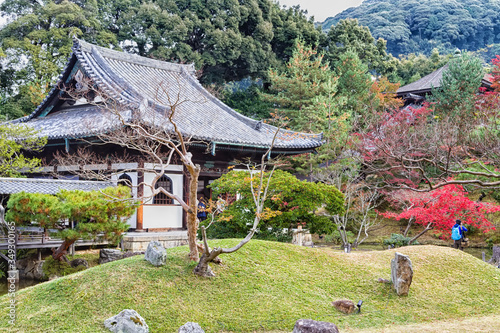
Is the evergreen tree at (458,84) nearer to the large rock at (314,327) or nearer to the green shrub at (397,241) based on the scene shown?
the green shrub at (397,241)

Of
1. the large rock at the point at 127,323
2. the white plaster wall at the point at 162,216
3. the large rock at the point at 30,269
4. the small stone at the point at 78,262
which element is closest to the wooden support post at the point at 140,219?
the white plaster wall at the point at 162,216

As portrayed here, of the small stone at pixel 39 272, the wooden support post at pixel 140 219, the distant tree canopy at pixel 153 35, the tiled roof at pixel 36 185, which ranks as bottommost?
the small stone at pixel 39 272

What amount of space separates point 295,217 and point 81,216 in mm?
5698

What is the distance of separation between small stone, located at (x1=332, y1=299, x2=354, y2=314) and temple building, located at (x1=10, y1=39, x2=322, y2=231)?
23.6ft

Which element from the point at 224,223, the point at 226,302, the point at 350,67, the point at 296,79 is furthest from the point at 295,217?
the point at 350,67

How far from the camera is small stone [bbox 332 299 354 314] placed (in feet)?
28.7

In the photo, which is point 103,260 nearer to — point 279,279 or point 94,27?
point 279,279

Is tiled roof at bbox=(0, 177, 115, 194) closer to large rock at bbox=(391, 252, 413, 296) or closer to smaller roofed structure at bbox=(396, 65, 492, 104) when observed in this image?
large rock at bbox=(391, 252, 413, 296)

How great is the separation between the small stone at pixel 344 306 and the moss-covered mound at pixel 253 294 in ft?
0.56

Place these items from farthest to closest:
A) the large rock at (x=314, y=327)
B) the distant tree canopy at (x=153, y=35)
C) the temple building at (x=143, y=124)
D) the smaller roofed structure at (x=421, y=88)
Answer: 1. the smaller roofed structure at (x=421, y=88)
2. the distant tree canopy at (x=153, y=35)
3. the temple building at (x=143, y=124)
4. the large rock at (x=314, y=327)

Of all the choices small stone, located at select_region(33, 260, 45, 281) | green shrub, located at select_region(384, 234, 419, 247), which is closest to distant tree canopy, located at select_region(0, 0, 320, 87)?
small stone, located at select_region(33, 260, 45, 281)

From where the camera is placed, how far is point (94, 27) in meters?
30.4

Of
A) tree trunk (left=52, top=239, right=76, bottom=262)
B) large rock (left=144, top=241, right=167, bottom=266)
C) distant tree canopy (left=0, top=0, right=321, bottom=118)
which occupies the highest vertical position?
distant tree canopy (left=0, top=0, right=321, bottom=118)

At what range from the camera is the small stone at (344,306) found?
8742 mm
